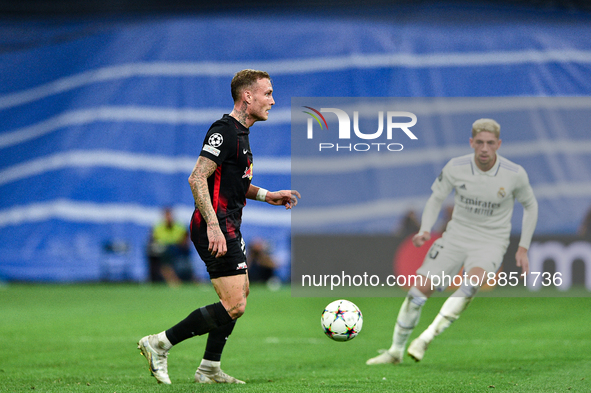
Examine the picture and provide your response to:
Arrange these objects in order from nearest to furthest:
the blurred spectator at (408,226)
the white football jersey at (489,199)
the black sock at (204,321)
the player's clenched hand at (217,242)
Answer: the player's clenched hand at (217,242) → the black sock at (204,321) → the white football jersey at (489,199) → the blurred spectator at (408,226)

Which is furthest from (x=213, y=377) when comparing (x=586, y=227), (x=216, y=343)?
(x=586, y=227)

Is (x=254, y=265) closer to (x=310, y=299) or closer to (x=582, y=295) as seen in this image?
(x=310, y=299)

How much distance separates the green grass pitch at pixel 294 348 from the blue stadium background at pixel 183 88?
636 cm

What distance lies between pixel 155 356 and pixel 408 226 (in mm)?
10712

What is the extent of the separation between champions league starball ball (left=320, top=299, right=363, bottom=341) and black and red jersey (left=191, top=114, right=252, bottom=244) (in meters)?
1.28

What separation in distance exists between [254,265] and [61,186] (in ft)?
22.5

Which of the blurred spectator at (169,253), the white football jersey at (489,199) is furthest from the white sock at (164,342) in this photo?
Answer: the blurred spectator at (169,253)

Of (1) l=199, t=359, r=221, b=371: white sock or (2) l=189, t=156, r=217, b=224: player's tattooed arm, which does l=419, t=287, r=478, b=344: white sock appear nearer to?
(1) l=199, t=359, r=221, b=371: white sock

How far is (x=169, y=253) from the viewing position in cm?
1794

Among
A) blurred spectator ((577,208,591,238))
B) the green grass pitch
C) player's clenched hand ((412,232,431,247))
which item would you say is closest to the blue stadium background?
the green grass pitch

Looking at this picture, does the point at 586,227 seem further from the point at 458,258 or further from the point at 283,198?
the point at 283,198

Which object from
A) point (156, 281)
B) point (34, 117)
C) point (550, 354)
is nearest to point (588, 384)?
point (550, 354)

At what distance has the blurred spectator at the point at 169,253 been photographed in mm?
17656

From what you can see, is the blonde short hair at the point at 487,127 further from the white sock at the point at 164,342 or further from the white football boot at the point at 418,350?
the white sock at the point at 164,342
